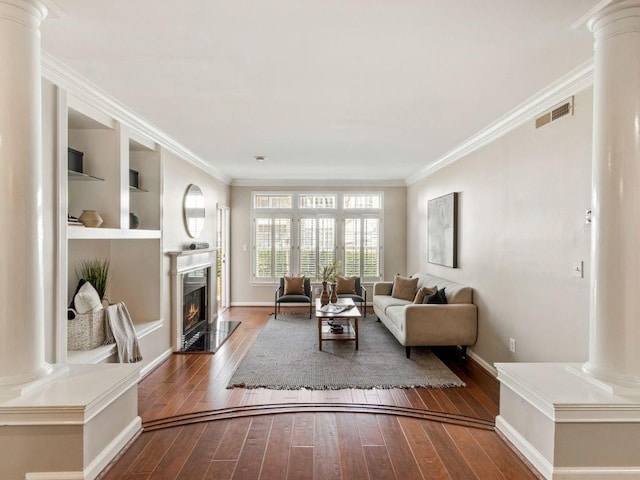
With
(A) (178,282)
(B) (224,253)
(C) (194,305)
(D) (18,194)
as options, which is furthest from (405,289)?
(D) (18,194)

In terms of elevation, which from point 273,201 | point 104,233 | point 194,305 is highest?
point 273,201

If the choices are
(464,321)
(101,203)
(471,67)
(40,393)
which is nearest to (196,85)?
(101,203)

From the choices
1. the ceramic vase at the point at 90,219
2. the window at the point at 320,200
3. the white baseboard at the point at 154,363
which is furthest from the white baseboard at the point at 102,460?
the window at the point at 320,200

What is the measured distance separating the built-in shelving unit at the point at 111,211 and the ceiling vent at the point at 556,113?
3.60 meters

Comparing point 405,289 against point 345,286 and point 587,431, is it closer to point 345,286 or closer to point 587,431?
point 345,286

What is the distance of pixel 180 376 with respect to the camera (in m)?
3.88

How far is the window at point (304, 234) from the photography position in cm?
768

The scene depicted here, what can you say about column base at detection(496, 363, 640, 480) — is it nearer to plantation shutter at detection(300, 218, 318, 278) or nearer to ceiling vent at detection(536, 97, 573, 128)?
ceiling vent at detection(536, 97, 573, 128)

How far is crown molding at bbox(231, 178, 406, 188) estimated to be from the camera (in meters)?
7.57

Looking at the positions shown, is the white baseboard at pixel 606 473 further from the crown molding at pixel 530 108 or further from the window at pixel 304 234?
the window at pixel 304 234

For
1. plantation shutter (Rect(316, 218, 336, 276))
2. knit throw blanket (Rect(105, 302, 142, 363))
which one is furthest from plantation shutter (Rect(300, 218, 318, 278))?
knit throw blanket (Rect(105, 302, 142, 363))

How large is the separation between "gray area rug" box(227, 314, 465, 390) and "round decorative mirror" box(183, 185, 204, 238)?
68.8 inches

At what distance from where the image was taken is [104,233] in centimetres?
328

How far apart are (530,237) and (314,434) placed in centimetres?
241
